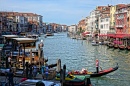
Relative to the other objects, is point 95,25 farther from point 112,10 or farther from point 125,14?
point 125,14

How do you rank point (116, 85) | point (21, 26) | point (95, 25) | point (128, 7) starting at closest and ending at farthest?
point (116, 85) → point (128, 7) → point (95, 25) → point (21, 26)

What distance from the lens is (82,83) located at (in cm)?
1136

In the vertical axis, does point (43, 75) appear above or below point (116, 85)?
above

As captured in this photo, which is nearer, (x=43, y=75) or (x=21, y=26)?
(x=43, y=75)

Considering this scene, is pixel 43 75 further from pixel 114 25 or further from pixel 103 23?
pixel 103 23

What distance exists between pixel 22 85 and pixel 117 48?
26.7m

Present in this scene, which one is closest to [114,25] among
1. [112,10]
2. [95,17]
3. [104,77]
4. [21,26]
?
[112,10]

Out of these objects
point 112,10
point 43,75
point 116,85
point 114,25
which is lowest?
point 116,85

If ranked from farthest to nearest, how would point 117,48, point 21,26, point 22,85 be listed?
point 21,26 → point 117,48 → point 22,85

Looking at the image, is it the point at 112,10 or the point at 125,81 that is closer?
the point at 125,81

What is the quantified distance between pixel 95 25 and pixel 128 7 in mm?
28381

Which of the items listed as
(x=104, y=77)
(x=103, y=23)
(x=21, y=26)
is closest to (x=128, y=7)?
(x=103, y=23)

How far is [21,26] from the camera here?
297 feet

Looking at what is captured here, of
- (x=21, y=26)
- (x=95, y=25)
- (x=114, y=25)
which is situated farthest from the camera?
(x=21, y=26)
